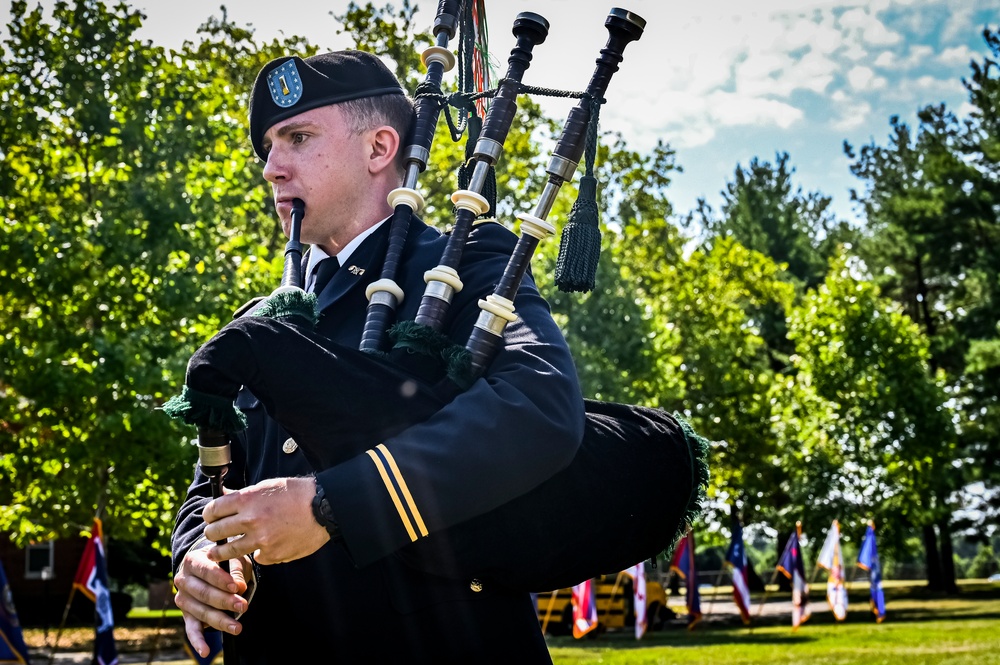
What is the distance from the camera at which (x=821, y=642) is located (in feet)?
71.5

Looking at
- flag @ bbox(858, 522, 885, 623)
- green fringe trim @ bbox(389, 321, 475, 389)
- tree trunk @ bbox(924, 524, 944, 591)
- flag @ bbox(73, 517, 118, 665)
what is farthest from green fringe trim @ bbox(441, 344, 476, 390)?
tree trunk @ bbox(924, 524, 944, 591)

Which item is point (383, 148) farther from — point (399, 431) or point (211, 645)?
point (211, 645)

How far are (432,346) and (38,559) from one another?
35.6 meters

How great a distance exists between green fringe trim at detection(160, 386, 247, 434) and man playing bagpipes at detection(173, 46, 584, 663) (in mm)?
161

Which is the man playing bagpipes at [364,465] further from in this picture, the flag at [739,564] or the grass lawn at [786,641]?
the flag at [739,564]

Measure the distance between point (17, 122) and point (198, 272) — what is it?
175 inches

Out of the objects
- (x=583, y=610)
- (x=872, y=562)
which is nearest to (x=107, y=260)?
(x=583, y=610)

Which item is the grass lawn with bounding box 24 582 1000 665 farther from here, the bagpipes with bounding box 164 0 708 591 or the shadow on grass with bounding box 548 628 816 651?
the bagpipes with bounding box 164 0 708 591

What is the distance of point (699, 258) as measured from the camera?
35.8 metres

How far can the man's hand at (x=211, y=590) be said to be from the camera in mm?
2184

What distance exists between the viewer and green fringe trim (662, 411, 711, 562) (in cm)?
244

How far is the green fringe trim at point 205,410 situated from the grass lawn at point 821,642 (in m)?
15.7

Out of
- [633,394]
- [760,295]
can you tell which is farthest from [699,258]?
[633,394]

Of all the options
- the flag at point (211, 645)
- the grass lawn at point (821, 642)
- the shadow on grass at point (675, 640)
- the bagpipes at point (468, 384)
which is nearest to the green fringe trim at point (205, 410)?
the bagpipes at point (468, 384)
